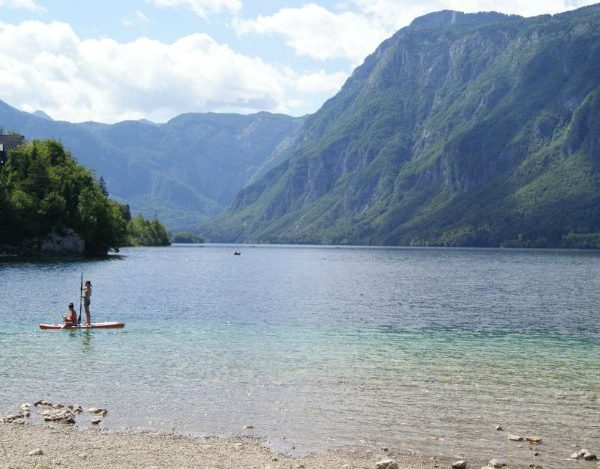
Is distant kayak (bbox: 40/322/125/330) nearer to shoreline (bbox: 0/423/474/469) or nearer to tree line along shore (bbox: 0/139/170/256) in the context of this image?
shoreline (bbox: 0/423/474/469)

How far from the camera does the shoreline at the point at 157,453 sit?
20203 millimetres

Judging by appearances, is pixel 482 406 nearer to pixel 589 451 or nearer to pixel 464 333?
pixel 589 451

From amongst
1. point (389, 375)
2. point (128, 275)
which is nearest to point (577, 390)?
point (389, 375)

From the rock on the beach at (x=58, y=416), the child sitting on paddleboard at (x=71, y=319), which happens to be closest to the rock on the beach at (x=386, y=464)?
the rock on the beach at (x=58, y=416)

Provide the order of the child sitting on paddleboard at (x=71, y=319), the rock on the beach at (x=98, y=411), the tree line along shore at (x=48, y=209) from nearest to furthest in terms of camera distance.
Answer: the rock on the beach at (x=98, y=411)
the child sitting on paddleboard at (x=71, y=319)
the tree line along shore at (x=48, y=209)

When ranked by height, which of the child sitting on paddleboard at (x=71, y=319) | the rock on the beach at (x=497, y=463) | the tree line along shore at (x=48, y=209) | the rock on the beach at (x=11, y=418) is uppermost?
the tree line along shore at (x=48, y=209)

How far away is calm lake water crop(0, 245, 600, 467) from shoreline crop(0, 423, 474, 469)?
42.2 inches

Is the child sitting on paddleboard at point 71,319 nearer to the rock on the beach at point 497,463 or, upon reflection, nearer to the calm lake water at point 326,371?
the calm lake water at point 326,371

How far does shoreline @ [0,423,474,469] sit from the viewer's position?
66.3 feet

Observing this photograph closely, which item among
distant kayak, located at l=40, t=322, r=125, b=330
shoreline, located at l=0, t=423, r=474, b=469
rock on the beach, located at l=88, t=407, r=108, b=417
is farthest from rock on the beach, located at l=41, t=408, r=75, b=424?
distant kayak, located at l=40, t=322, r=125, b=330

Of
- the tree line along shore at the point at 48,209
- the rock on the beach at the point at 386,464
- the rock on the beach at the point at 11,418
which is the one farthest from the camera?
the tree line along shore at the point at 48,209

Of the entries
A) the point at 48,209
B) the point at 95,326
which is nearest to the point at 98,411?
the point at 95,326

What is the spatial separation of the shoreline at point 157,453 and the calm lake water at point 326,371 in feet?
3.51

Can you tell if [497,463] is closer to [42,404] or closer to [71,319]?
[42,404]
